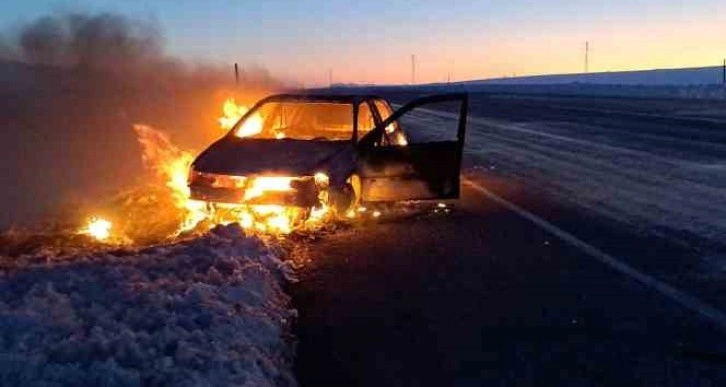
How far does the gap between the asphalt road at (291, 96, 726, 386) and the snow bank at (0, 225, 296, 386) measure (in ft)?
0.95

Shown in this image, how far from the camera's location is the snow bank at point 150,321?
4.55 m

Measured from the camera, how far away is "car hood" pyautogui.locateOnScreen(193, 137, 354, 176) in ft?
31.5

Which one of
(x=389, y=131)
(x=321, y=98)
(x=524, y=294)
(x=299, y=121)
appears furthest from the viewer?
(x=299, y=121)

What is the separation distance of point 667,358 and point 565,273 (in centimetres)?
219

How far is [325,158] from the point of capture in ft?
32.2

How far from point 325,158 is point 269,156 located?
63 centimetres

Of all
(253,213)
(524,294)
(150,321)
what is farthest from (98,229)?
(524,294)

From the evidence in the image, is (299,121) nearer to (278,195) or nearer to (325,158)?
(325,158)

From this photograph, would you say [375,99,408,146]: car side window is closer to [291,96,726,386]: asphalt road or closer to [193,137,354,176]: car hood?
[193,137,354,176]: car hood

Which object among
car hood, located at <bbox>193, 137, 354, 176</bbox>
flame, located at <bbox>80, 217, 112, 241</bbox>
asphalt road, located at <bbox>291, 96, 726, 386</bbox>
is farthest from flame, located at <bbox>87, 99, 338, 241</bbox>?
asphalt road, located at <bbox>291, 96, 726, 386</bbox>

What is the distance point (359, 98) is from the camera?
37.3 ft

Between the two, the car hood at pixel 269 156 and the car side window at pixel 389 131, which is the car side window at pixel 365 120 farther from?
the car hood at pixel 269 156

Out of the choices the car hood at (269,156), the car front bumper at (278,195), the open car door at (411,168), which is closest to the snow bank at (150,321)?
the car front bumper at (278,195)

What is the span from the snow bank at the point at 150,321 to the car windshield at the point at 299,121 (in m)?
3.69
